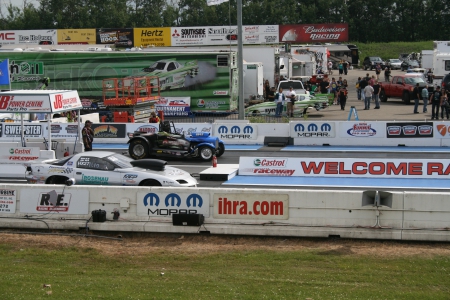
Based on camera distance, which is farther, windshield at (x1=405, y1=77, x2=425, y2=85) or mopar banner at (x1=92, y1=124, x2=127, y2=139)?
windshield at (x1=405, y1=77, x2=425, y2=85)

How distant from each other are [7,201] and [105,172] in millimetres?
2890

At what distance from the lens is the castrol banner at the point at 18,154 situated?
20.1 m

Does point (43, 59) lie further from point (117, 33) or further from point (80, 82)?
point (117, 33)

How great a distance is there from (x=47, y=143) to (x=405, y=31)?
67.0 meters

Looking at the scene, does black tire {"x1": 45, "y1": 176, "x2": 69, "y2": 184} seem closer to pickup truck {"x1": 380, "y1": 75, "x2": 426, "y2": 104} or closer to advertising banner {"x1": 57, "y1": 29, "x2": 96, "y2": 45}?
pickup truck {"x1": 380, "y1": 75, "x2": 426, "y2": 104}

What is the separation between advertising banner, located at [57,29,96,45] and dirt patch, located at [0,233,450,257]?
169 feet

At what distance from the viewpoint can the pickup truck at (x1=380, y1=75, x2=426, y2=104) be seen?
1473 inches

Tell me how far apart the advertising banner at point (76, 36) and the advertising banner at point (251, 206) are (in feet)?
172

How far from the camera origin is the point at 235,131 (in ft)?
88.4

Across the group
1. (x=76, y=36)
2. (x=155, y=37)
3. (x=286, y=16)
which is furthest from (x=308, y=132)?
(x=286, y=16)

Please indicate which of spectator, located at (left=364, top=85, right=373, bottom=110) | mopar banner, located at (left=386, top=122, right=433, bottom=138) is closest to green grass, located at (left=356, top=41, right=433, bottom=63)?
spectator, located at (left=364, top=85, right=373, bottom=110)

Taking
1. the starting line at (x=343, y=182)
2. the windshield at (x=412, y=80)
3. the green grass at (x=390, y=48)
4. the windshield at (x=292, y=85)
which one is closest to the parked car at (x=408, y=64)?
the green grass at (x=390, y=48)

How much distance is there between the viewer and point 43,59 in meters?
36.3

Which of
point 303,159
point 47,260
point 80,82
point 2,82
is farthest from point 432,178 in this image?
point 80,82
